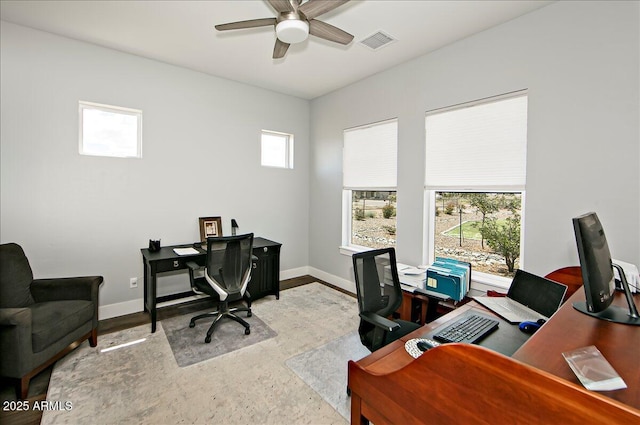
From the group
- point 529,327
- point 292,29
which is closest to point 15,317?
point 292,29

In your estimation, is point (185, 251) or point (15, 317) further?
point (185, 251)

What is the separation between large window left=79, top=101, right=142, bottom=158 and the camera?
327cm

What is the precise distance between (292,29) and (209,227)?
9.10 ft

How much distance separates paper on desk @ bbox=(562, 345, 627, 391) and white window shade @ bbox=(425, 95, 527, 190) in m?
2.05

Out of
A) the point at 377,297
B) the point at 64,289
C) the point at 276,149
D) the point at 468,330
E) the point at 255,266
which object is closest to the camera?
the point at 468,330

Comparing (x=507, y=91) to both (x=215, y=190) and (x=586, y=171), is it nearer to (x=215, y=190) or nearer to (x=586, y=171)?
(x=586, y=171)

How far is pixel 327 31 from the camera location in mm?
2270

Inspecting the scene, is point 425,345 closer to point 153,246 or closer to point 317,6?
point 317,6

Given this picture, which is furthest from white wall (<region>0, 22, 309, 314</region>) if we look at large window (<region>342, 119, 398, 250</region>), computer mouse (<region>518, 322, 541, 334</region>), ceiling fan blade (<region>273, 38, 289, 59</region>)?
computer mouse (<region>518, 322, 541, 334</region>)

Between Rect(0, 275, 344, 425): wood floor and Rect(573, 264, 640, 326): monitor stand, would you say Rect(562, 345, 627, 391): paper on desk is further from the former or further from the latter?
Rect(0, 275, 344, 425): wood floor

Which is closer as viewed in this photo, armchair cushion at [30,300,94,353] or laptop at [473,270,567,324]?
laptop at [473,270,567,324]

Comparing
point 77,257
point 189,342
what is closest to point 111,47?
point 77,257

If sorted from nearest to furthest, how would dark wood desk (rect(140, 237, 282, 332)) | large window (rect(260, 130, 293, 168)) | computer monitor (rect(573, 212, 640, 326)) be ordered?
computer monitor (rect(573, 212, 640, 326)) → dark wood desk (rect(140, 237, 282, 332)) → large window (rect(260, 130, 293, 168))

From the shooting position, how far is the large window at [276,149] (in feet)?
15.5
